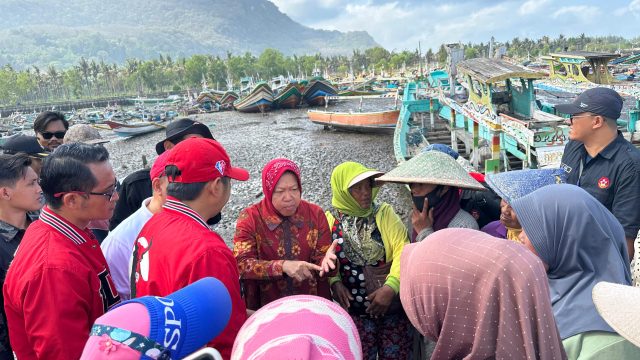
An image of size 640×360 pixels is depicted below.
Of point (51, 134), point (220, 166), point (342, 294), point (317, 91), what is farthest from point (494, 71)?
point (317, 91)

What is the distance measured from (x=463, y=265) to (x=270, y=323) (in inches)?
22.6

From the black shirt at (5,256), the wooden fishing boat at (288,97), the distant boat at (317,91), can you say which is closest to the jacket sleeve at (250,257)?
the black shirt at (5,256)

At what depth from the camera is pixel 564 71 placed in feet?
48.2

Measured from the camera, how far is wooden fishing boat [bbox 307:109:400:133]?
20.5m

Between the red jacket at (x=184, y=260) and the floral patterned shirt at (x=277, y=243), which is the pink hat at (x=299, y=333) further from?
the floral patterned shirt at (x=277, y=243)

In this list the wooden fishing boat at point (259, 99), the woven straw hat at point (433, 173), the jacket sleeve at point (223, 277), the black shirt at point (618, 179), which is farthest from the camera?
the wooden fishing boat at point (259, 99)

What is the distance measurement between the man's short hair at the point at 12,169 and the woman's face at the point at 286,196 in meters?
1.56

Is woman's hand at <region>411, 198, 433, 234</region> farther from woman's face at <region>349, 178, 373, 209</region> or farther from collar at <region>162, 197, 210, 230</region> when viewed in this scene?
collar at <region>162, 197, 210, 230</region>

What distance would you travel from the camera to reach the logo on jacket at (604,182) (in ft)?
8.53

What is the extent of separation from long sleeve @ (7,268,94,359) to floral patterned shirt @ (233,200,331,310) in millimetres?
900

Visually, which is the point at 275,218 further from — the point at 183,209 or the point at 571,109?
the point at 571,109

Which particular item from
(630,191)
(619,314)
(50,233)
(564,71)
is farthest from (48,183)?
(564,71)

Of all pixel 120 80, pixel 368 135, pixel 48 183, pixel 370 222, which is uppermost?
pixel 120 80

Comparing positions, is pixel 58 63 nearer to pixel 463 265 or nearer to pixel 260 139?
pixel 260 139
